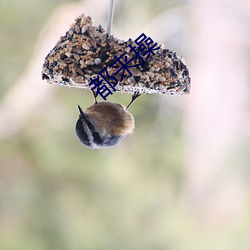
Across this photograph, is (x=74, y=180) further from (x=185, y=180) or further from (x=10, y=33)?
(x=10, y=33)
